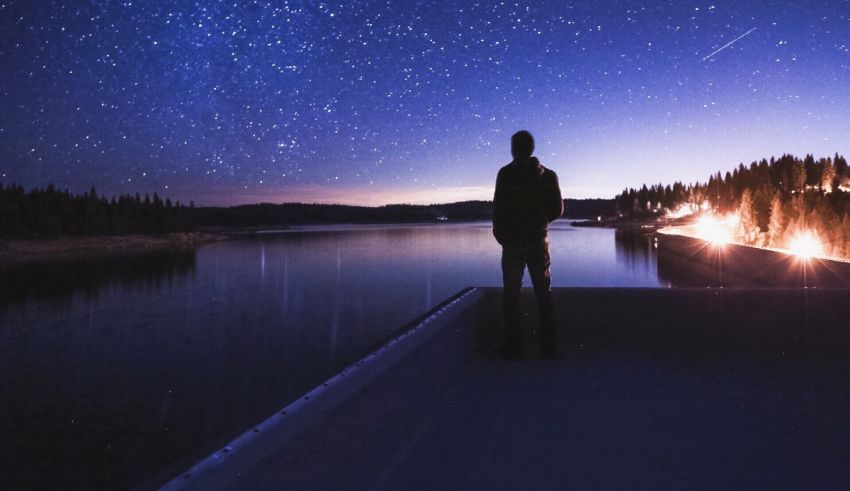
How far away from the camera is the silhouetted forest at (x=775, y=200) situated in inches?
1829


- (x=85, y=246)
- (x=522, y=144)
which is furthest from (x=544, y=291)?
(x=85, y=246)

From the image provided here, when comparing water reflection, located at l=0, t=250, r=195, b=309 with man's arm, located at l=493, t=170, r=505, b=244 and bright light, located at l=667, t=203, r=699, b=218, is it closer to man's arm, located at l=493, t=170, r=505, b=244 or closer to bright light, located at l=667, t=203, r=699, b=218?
man's arm, located at l=493, t=170, r=505, b=244

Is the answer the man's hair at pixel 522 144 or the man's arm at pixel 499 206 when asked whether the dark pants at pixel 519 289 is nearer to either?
the man's arm at pixel 499 206

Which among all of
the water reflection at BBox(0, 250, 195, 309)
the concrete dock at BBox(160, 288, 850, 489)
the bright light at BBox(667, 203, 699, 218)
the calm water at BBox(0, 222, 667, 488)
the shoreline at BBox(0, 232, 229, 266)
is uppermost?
the bright light at BBox(667, 203, 699, 218)

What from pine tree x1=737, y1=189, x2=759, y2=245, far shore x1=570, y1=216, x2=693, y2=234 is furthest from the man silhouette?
far shore x1=570, y1=216, x2=693, y2=234

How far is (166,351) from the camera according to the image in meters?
17.1

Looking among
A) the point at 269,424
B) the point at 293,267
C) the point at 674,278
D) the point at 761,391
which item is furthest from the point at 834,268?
the point at 293,267

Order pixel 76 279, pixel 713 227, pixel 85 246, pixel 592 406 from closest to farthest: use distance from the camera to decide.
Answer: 1. pixel 592 406
2. pixel 76 279
3. pixel 85 246
4. pixel 713 227

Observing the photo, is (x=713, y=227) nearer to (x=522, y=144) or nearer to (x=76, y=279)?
(x=76, y=279)

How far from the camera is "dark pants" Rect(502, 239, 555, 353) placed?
3576mm

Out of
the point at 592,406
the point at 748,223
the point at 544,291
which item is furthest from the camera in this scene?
the point at 748,223

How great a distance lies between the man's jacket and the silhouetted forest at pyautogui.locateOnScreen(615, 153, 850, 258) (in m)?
47.2

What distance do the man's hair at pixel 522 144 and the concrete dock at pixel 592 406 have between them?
1.15 m

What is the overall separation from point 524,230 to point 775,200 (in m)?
68.4
